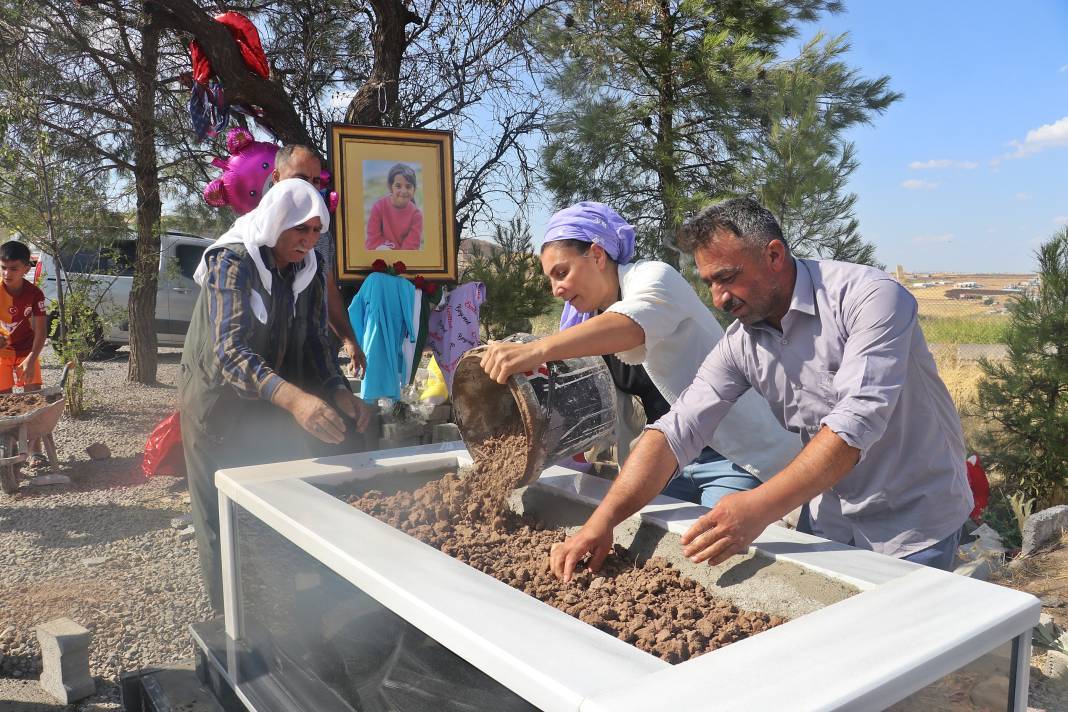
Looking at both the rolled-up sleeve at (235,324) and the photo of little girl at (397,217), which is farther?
the photo of little girl at (397,217)

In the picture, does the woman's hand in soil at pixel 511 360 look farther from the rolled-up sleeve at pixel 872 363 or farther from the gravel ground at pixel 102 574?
the gravel ground at pixel 102 574

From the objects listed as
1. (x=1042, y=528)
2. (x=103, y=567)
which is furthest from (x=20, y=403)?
(x=1042, y=528)

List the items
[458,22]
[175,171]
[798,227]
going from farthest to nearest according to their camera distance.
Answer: [175,171] < [458,22] < [798,227]

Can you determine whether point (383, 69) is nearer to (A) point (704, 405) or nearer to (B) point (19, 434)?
(B) point (19, 434)

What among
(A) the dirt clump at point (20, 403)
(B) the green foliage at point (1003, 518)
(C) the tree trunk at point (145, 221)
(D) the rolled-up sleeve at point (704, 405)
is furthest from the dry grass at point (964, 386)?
(C) the tree trunk at point (145, 221)

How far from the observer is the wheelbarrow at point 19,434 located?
481 cm

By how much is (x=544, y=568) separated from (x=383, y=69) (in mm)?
4973

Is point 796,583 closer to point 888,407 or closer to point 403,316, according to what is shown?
point 888,407

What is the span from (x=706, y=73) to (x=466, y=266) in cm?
226

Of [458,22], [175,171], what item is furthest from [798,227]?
[175,171]

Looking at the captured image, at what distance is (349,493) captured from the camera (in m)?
2.06

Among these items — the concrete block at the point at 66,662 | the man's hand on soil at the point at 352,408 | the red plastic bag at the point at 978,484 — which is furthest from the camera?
the red plastic bag at the point at 978,484

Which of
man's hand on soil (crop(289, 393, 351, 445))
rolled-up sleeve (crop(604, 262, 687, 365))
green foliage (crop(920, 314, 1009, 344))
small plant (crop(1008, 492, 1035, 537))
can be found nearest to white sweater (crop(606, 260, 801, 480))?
rolled-up sleeve (crop(604, 262, 687, 365))

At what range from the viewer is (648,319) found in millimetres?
2016
